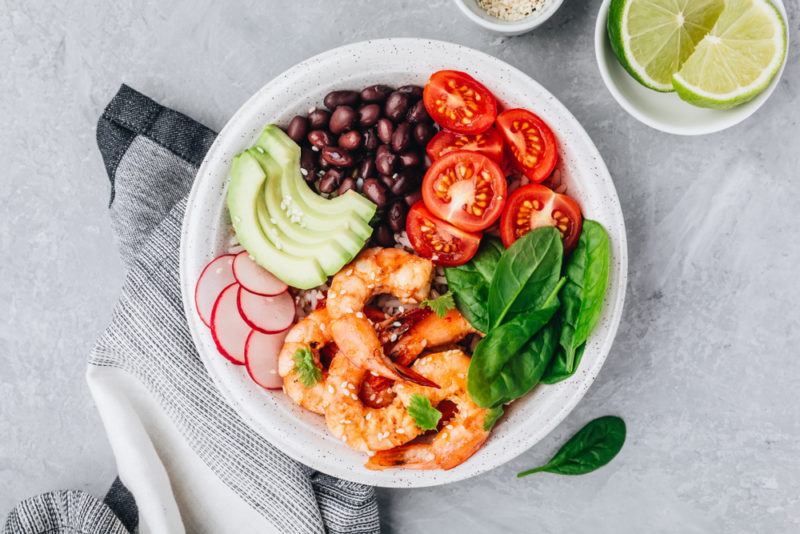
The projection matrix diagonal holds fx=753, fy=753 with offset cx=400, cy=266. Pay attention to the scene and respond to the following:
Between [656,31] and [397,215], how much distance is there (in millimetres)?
734

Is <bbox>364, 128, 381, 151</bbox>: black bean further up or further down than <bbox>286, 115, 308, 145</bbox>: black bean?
further down

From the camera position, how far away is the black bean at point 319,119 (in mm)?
1841

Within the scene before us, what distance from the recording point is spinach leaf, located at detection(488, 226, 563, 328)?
1.69 metres

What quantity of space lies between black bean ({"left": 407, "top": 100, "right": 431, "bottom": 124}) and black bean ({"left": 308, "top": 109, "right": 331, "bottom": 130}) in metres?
0.21

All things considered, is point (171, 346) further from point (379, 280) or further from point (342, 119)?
point (342, 119)

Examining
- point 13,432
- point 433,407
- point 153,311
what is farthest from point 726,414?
point 13,432

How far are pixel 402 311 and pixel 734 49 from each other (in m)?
0.98

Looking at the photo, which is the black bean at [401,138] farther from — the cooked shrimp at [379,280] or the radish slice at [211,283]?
the radish slice at [211,283]

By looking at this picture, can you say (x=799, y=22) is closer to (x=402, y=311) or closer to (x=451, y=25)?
(x=451, y=25)

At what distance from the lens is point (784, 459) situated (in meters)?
2.03

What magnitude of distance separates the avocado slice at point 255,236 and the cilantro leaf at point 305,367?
0.53ft

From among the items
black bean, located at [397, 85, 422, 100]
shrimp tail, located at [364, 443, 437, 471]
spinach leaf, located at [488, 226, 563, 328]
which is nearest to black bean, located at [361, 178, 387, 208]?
black bean, located at [397, 85, 422, 100]

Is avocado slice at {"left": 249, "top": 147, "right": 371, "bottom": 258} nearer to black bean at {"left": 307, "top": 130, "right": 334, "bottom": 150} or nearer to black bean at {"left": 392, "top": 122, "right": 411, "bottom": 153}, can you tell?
black bean at {"left": 307, "top": 130, "right": 334, "bottom": 150}

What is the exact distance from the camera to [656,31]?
1.73 meters
